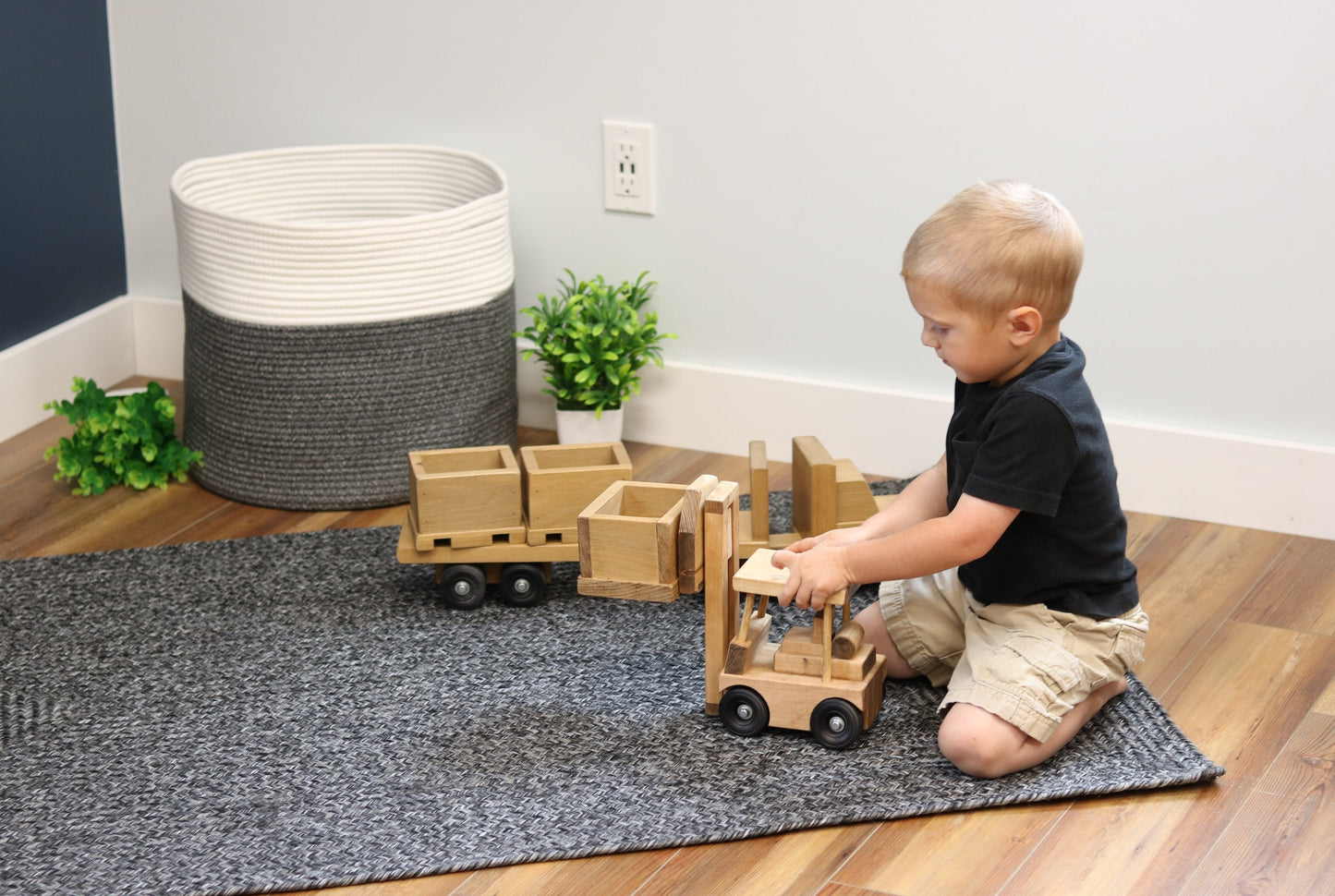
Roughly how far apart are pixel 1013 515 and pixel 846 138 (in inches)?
32.3

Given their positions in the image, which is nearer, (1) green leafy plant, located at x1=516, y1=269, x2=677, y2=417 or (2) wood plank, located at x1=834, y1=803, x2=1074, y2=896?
(2) wood plank, located at x1=834, y1=803, x2=1074, y2=896

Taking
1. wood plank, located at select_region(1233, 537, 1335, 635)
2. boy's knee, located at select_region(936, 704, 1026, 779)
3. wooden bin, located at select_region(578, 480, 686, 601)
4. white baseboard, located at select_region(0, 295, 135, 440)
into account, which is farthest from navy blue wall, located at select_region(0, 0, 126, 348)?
wood plank, located at select_region(1233, 537, 1335, 635)

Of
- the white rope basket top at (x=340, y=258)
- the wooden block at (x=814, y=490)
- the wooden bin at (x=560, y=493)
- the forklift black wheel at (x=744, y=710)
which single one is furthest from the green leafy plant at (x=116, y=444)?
the forklift black wheel at (x=744, y=710)

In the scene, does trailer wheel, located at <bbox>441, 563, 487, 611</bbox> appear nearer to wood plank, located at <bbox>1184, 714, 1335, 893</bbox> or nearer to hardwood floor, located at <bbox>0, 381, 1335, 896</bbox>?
hardwood floor, located at <bbox>0, 381, 1335, 896</bbox>

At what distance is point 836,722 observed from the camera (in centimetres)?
134

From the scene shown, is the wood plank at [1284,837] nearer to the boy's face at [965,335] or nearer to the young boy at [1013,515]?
the young boy at [1013,515]

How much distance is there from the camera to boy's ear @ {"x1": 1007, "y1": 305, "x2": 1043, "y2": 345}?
1271 millimetres

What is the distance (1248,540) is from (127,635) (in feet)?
4.51

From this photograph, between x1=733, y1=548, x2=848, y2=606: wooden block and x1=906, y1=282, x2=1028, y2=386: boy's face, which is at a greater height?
x1=906, y1=282, x2=1028, y2=386: boy's face

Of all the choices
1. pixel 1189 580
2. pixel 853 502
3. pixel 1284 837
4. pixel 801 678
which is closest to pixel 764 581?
pixel 801 678

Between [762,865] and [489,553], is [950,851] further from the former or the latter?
[489,553]

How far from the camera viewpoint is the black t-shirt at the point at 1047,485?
128cm

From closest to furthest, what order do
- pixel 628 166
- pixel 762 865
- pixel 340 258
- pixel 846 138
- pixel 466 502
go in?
pixel 762 865 < pixel 466 502 < pixel 340 258 < pixel 846 138 < pixel 628 166

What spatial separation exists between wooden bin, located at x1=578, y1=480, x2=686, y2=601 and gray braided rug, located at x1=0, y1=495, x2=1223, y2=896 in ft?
0.49
